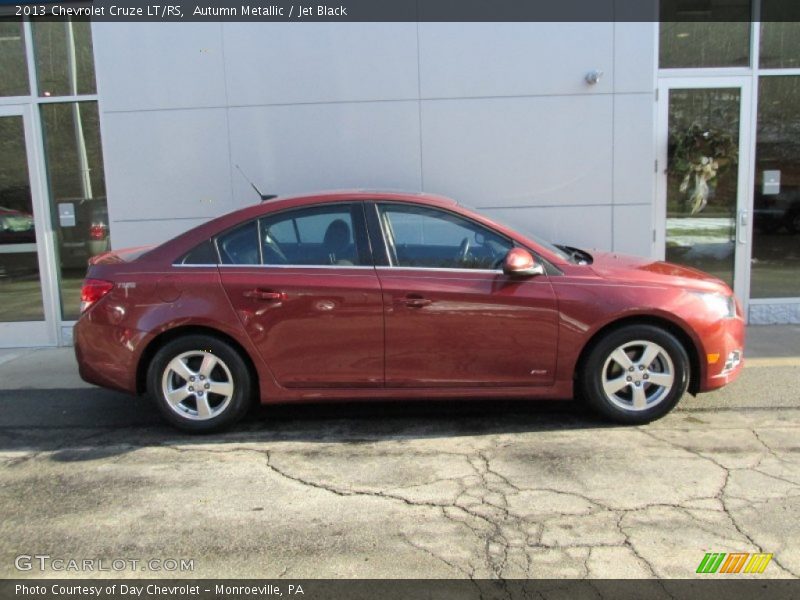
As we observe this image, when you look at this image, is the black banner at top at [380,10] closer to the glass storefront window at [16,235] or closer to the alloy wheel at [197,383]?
the glass storefront window at [16,235]

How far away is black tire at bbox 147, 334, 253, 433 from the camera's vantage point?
4.57 m

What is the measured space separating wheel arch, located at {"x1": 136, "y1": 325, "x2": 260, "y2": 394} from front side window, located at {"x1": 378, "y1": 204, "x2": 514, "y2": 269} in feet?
3.93

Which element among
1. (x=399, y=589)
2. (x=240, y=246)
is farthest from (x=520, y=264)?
(x=399, y=589)

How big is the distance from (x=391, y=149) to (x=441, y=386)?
3539 millimetres

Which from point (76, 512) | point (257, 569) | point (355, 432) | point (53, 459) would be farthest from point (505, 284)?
point (53, 459)

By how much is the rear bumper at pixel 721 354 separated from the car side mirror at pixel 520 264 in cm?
122

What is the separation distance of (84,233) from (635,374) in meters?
6.14

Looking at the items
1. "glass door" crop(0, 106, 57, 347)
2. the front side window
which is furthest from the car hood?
"glass door" crop(0, 106, 57, 347)

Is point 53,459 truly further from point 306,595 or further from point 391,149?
point 391,149

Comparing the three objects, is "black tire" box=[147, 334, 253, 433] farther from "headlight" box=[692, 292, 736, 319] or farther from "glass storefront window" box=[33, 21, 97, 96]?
"glass storefront window" box=[33, 21, 97, 96]

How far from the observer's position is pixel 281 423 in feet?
16.2

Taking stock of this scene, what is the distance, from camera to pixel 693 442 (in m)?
4.32

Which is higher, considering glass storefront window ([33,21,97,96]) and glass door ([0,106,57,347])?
glass storefront window ([33,21,97,96])

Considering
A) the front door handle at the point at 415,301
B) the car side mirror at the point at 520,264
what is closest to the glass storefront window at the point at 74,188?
the front door handle at the point at 415,301
